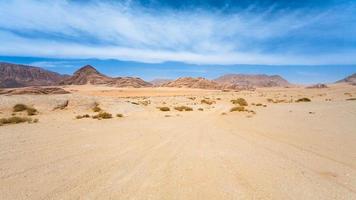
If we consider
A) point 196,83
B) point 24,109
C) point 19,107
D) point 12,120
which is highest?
point 196,83

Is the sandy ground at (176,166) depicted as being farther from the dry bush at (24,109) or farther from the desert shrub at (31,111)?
the dry bush at (24,109)

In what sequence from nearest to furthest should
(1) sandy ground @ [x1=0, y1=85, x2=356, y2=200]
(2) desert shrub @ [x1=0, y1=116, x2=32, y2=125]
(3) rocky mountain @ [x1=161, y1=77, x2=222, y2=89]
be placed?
1. (1) sandy ground @ [x1=0, y1=85, x2=356, y2=200]
2. (2) desert shrub @ [x1=0, y1=116, x2=32, y2=125]
3. (3) rocky mountain @ [x1=161, y1=77, x2=222, y2=89]

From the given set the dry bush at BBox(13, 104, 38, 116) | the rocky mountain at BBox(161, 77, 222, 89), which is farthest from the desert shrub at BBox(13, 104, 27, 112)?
the rocky mountain at BBox(161, 77, 222, 89)

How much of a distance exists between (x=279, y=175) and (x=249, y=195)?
140cm

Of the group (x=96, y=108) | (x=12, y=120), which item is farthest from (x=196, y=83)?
(x=12, y=120)

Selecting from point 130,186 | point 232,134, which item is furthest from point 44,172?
point 232,134

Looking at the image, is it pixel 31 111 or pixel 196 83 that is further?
pixel 196 83

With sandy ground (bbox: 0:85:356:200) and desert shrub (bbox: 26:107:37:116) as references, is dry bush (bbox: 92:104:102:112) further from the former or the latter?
sandy ground (bbox: 0:85:356:200)

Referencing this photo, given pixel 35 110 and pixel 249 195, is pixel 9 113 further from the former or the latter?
pixel 249 195

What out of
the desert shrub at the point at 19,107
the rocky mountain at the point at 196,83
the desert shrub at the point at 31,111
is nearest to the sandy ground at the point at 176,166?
the desert shrub at the point at 31,111

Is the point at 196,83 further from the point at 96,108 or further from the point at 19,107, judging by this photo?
the point at 19,107

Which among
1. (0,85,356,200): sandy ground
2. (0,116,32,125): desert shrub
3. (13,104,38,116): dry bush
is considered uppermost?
(13,104,38,116): dry bush

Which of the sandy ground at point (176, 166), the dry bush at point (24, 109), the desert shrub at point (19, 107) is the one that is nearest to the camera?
the sandy ground at point (176, 166)

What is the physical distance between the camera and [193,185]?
214 inches
